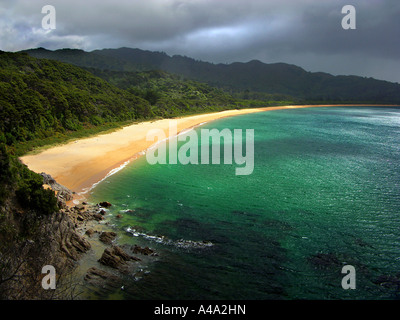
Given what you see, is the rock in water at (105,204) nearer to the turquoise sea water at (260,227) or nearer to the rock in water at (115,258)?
the turquoise sea water at (260,227)

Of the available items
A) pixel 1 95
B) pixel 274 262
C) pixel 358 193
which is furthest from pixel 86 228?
pixel 1 95

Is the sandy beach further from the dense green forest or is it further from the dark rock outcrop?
the dark rock outcrop

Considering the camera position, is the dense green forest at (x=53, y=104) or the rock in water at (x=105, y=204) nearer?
the rock in water at (x=105, y=204)

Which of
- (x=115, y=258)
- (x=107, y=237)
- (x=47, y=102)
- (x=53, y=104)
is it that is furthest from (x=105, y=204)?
(x=53, y=104)

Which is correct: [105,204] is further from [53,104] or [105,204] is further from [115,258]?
[53,104]

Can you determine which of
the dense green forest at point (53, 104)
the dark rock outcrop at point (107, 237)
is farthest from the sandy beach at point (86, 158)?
the dark rock outcrop at point (107, 237)

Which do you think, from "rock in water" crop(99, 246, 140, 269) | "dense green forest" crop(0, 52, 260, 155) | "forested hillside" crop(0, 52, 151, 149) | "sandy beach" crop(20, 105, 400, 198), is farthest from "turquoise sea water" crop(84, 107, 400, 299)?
"forested hillside" crop(0, 52, 151, 149)
